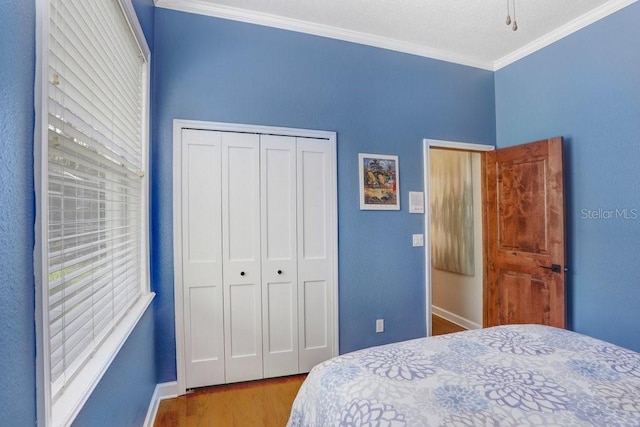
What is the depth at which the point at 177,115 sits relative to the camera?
2279 millimetres

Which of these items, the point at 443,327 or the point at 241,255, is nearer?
the point at 241,255

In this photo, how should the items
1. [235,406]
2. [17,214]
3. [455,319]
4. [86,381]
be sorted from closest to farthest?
[17,214], [86,381], [235,406], [455,319]

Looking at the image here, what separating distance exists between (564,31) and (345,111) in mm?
1942

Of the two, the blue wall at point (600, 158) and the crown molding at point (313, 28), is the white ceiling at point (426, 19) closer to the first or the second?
the crown molding at point (313, 28)

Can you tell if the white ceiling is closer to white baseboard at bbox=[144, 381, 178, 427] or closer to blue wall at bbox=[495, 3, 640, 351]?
blue wall at bbox=[495, 3, 640, 351]

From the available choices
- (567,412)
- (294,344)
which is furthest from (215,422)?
(567,412)

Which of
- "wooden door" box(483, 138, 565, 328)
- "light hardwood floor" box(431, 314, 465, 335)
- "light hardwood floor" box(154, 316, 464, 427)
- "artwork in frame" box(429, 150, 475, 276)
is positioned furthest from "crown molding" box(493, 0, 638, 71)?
"light hardwood floor" box(154, 316, 464, 427)

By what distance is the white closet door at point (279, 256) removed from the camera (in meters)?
2.47

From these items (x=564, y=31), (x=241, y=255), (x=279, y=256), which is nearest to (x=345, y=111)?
(x=279, y=256)

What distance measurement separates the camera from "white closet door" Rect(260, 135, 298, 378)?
97.2 inches

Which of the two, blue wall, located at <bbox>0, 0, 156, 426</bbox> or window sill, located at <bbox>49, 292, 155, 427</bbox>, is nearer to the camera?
blue wall, located at <bbox>0, 0, 156, 426</bbox>

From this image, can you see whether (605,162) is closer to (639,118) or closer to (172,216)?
(639,118)

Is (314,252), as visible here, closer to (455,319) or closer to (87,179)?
(87,179)

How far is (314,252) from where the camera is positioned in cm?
260
